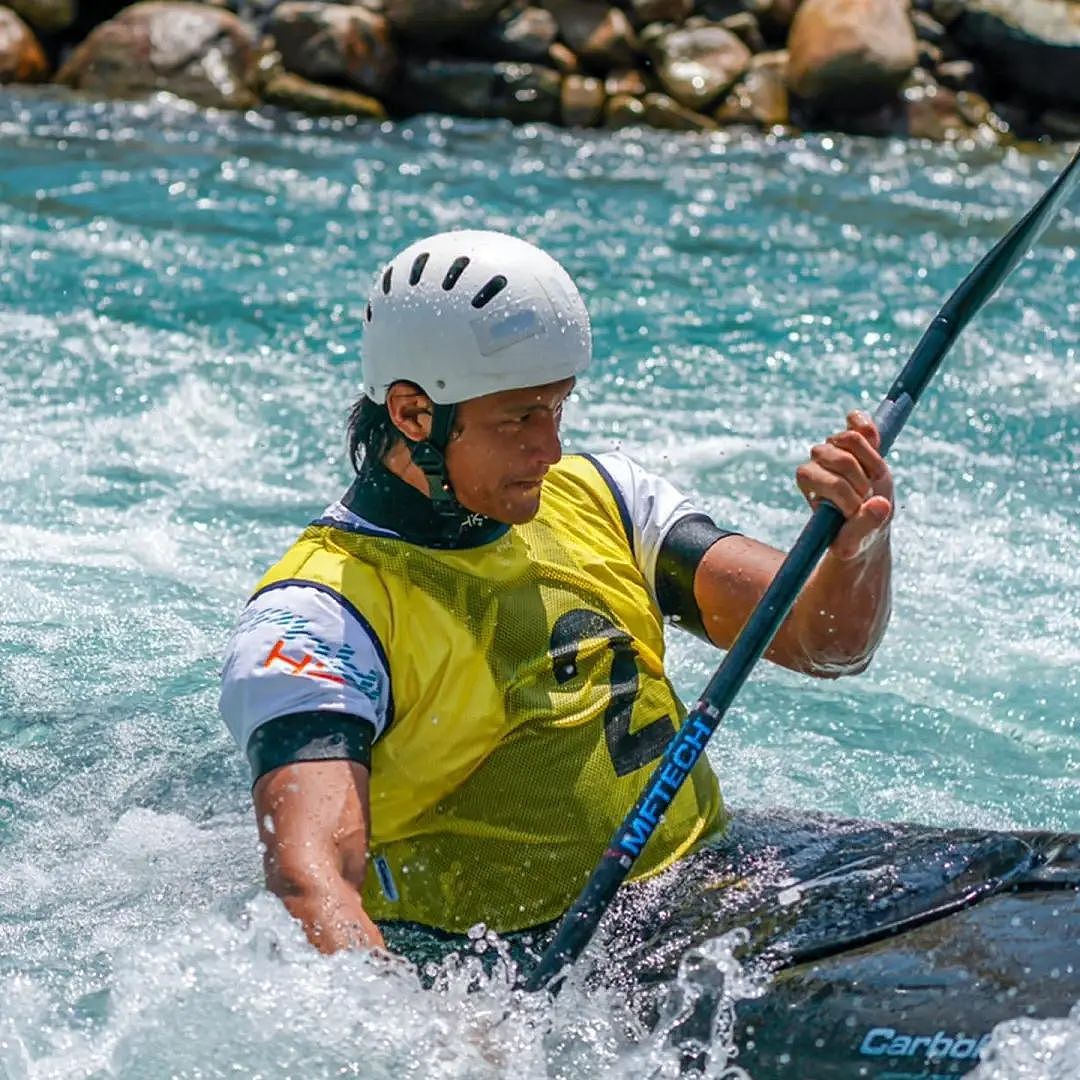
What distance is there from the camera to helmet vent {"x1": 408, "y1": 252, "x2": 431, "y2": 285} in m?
3.50

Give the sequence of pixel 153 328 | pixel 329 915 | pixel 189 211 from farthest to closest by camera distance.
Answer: pixel 189 211 < pixel 153 328 < pixel 329 915

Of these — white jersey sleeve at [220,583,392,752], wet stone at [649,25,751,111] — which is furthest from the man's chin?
wet stone at [649,25,751,111]

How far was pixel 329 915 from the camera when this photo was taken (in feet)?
10.2

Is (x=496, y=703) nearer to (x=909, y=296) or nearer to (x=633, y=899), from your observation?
(x=633, y=899)

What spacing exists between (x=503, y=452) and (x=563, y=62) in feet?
35.5

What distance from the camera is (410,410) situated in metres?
3.54

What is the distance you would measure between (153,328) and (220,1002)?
232 inches

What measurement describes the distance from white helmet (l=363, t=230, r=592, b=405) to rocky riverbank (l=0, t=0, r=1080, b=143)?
10.3 meters

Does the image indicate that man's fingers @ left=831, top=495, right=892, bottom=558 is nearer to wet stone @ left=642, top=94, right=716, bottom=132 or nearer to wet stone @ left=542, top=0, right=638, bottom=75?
wet stone @ left=642, top=94, right=716, bottom=132

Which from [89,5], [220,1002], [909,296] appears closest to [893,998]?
[220,1002]

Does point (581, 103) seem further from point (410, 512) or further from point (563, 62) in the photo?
point (410, 512)

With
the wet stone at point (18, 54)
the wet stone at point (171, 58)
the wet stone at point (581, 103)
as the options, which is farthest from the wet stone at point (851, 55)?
the wet stone at point (18, 54)

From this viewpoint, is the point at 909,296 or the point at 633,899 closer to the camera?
the point at 633,899

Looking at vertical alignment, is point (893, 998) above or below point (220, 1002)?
above
